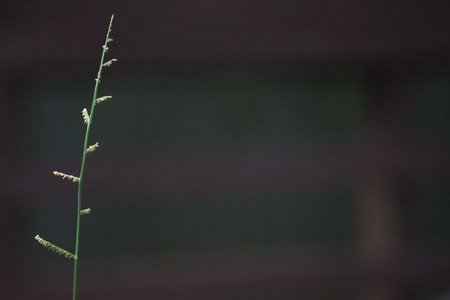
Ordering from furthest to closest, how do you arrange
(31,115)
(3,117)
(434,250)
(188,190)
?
(31,115), (434,250), (188,190), (3,117)

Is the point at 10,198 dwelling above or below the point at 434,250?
→ above

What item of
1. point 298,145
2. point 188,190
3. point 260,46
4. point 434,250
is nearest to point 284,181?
point 298,145

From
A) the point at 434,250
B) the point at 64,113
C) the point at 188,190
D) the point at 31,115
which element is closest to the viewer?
the point at 188,190

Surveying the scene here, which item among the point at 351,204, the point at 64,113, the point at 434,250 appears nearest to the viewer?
the point at 434,250

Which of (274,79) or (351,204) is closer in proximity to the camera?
(274,79)

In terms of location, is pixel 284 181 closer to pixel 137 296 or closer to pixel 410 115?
pixel 410 115

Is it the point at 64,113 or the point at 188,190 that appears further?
the point at 64,113

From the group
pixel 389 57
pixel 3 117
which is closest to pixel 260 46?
pixel 389 57

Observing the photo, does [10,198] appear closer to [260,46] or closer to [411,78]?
[260,46]

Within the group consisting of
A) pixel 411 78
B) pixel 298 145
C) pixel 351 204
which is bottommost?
pixel 351 204
